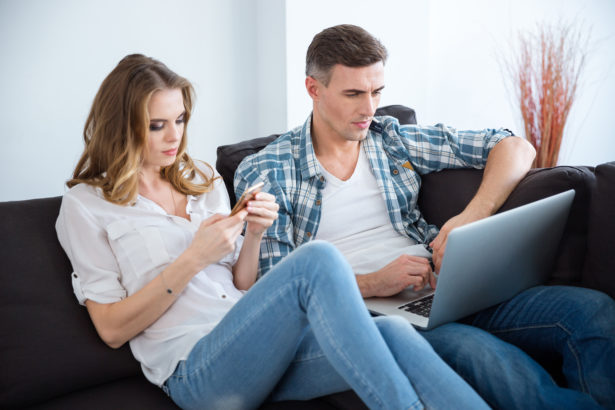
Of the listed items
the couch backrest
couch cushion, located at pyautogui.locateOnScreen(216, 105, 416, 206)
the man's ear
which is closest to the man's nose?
the man's ear

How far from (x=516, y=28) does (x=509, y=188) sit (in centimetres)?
231

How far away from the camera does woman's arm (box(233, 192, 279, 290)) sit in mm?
1363

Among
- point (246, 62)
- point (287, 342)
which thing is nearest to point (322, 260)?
point (287, 342)

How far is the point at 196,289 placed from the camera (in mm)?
1399

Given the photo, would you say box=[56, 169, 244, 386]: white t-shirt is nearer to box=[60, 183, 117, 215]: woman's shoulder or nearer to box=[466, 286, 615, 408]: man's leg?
box=[60, 183, 117, 215]: woman's shoulder

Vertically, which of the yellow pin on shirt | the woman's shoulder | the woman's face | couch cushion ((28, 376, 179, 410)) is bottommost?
couch cushion ((28, 376, 179, 410))

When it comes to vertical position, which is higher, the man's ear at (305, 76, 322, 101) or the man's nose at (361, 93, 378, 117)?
the man's ear at (305, 76, 322, 101)

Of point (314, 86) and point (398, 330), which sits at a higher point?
point (314, 86)

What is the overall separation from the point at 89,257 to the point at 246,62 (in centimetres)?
190

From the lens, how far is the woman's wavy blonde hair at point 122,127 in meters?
1.39

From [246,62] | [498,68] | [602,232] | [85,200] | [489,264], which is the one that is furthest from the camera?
[498,68]

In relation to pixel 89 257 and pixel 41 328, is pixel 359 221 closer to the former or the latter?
pixel 89 257

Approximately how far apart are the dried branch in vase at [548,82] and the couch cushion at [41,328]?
8.78 ft

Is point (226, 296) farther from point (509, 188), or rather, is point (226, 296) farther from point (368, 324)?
point (509, 188)
